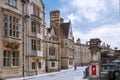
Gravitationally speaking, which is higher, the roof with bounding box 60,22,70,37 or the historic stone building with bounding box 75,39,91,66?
the roof with bounding box 60,22,70,37

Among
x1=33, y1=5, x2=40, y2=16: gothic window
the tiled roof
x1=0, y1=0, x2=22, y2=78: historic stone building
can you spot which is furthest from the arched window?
the tiled roof

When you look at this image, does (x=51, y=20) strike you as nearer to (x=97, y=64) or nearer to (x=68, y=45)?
(x=68, y=45)

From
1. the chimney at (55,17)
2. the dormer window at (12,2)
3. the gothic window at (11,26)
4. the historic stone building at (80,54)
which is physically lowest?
the historic stone building at (80,54)

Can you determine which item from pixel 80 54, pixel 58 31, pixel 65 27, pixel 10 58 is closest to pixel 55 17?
pixel 65 27

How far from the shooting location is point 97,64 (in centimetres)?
1361

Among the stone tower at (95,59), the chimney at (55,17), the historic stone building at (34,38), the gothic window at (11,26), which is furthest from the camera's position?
the chimney at (55,17)

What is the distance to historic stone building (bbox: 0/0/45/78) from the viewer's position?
2944cm

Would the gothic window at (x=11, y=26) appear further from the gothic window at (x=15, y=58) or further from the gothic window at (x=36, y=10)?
the gothic window at (x=36, y=10)

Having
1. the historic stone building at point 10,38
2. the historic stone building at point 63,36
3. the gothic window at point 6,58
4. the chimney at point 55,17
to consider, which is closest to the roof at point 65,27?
the historic stone building at point 63,36

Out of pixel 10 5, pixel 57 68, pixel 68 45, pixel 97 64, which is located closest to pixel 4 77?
pixel 10 5

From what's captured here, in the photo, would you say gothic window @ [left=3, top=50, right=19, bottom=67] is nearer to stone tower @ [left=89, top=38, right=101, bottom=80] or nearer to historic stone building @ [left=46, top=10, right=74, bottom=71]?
stone tower @ [left=89, top=38, right=101, bottom=80]

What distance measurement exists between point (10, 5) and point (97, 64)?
20.2 metres

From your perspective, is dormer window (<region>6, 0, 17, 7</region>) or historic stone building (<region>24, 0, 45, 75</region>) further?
historic stone building (<region>24, 0, 45, 75</region>)

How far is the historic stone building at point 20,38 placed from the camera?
29.4 metres
